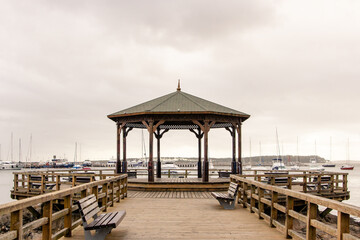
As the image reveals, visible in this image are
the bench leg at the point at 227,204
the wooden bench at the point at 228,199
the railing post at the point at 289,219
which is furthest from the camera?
the bench leg at the point at 227,204

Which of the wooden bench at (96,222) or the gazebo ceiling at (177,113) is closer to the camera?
the wooden bench at (96,222)

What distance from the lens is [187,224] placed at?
711 cm

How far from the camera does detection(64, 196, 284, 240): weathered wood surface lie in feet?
20.2

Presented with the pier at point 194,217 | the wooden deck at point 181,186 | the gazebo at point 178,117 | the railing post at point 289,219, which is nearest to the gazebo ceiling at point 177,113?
the gazebo at point 178,117

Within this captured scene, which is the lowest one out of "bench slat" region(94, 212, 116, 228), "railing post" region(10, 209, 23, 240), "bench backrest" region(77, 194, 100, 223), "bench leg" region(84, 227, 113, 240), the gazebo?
"bench leg" region(84, 227, 113, 240)

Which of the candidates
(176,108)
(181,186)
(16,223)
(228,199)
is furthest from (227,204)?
(176,108)

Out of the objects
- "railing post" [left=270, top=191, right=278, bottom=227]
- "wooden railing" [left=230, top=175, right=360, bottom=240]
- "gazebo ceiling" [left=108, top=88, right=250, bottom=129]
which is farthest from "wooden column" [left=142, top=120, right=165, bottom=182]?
"railing post" [left=270, top=191, right=278, bottom=227]

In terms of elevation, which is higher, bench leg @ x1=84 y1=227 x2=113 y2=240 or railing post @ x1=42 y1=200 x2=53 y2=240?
railing post @ x1=42 y1=200 x2=53 y2=240

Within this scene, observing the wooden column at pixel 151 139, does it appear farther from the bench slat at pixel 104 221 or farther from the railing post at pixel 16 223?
the railing post at pixel 16 223

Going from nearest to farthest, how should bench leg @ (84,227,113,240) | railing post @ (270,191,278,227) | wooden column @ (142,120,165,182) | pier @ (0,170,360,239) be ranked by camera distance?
pier @ (0,170,360,239) → bench leg @ (84,227,113,240) → railing post @ (270,191,278,227) → wooden column @ (142,120,165,182)

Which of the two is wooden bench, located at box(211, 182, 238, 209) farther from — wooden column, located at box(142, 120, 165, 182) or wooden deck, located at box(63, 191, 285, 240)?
wooden column, located at box(142, 120, 165, 182)

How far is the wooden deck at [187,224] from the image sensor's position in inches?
242

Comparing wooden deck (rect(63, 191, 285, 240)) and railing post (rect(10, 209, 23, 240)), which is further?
wooden deck (rect(63, 191, 285, 240))

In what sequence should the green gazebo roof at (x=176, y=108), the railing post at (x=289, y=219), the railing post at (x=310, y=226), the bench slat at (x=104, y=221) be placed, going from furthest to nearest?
the green gazebo roof at (x=176, y=108) < the railing post at (x=289, y=219) < the bench slat at (x=104, y=221) < the railing post at (x=310, y=226)
